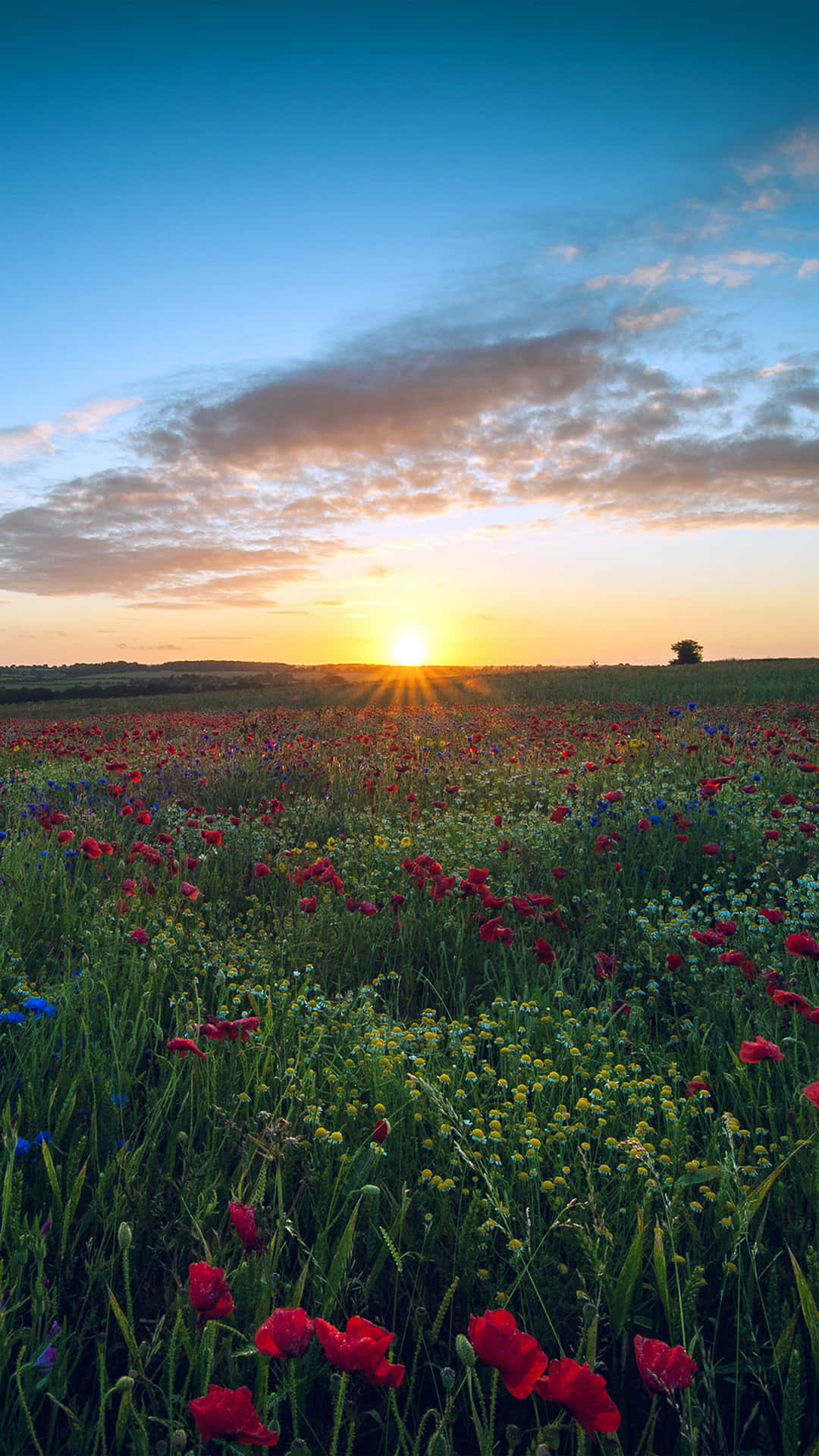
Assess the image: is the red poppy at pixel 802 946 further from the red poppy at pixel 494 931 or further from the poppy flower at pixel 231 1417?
the poppy flower at pixel 231 1417

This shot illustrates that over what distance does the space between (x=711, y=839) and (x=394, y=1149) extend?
12.7ft

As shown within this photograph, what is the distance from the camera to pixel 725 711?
12.5 metres

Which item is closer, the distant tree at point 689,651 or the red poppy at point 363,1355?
the red poppy at point 363,1355

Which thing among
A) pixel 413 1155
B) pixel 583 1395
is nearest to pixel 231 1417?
pixel 583 1395

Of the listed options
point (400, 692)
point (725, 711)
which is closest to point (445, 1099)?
point (725, 711)

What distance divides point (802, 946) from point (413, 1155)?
1.50 meters

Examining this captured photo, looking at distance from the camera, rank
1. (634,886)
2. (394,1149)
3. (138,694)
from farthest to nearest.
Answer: (138,694)
(634,886)
(394,1149)

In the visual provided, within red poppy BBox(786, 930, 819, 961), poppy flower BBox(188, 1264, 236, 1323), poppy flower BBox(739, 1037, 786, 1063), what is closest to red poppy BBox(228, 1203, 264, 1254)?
poppy flower BBox(188, 1264, 236, 1323)

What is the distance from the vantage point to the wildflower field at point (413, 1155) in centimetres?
169

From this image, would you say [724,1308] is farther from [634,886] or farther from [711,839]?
[711,839]

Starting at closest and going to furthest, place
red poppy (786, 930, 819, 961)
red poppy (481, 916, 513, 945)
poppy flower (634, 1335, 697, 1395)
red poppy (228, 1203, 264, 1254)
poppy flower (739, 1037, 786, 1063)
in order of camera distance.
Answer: poppy flower (634, 1335, 697, 1395)
red poppy (228, 1203, 264, 1254)
poppy flower (739, 1037, 786, 1063)
red poppy (786, 930, 819, 961)
red poppy (481, 916, 513, 945)

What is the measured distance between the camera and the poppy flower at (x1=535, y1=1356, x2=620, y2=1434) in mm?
1240

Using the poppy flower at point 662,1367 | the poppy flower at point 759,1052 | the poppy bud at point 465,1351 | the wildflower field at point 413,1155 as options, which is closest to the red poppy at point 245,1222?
the wildflower field at point 413,1155

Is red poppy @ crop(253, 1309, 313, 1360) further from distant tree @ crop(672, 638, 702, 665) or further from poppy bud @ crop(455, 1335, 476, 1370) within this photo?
distant tree @ crop(672, 638, 702, 665)
